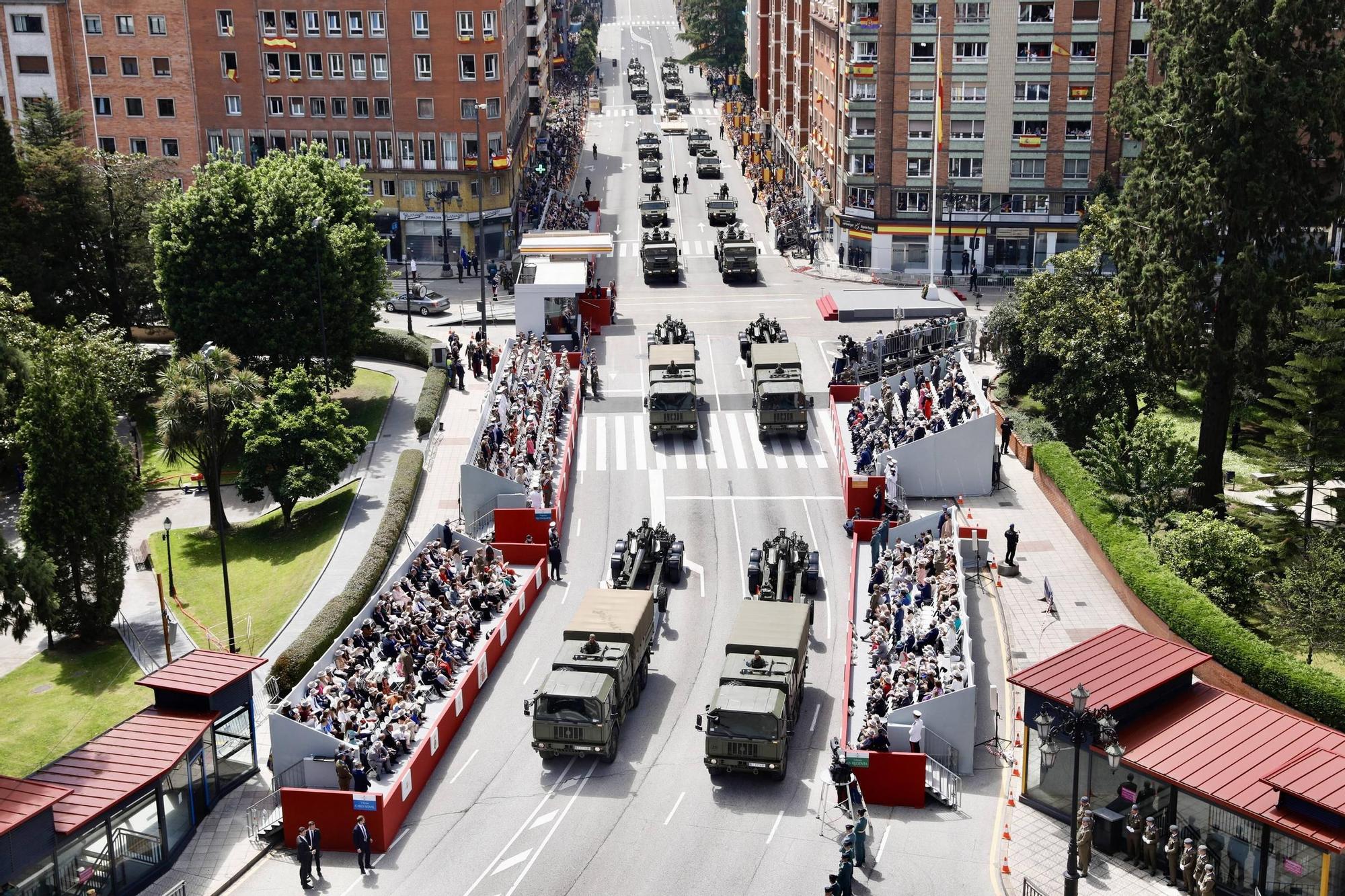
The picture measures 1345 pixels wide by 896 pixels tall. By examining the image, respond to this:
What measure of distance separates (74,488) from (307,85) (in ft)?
184

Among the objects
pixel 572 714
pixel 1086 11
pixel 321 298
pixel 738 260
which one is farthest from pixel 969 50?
pixel 572 714

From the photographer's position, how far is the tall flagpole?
85.1 m

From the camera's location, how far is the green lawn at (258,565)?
172 ft

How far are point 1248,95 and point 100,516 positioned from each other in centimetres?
3962

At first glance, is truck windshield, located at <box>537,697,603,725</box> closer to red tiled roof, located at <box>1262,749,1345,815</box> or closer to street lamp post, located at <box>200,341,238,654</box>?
street lamp post, located at <box>200,341,238,654</box>

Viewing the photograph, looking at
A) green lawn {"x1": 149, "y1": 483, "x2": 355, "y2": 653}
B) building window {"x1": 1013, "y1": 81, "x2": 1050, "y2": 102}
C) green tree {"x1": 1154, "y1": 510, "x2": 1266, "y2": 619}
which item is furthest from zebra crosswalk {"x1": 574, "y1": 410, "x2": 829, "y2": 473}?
building window {"x1": 1013, "y1": 81, "x2": 1050, "y2": 102}

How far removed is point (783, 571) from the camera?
4731cm

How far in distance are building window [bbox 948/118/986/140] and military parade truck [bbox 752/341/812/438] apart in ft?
101

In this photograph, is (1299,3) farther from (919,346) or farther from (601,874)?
(601,874)

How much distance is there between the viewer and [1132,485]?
51.2 metres

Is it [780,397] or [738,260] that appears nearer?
[780,397]

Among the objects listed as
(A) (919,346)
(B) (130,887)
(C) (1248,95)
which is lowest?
(B) (130,887)

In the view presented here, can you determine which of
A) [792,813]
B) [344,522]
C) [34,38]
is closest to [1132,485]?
[792,813]

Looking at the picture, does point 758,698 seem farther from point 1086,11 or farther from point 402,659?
point 1086,11
